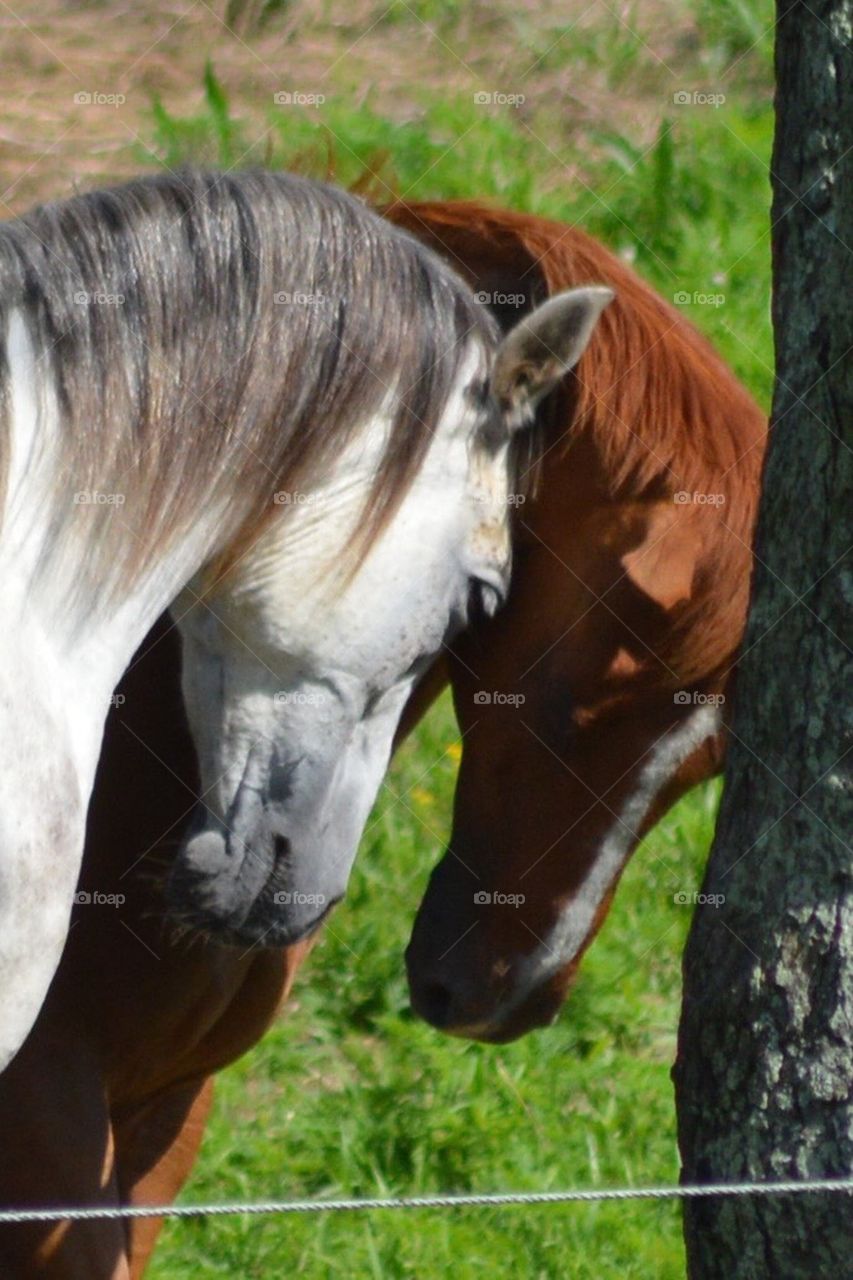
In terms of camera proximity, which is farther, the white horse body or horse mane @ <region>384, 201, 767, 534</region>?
horse mane @ <region>384, 201, 767, 534</region>

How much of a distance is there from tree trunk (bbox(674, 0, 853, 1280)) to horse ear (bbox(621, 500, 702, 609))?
50 cm

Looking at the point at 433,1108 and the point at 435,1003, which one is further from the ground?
the point at 435,1003

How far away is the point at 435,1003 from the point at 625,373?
110 cm

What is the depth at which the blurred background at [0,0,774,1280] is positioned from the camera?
3.80 meters

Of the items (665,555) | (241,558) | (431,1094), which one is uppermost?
(241,558)

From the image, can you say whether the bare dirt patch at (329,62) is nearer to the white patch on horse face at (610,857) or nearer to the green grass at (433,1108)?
the green grass at (433,1108)

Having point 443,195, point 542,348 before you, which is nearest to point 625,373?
point 542,348

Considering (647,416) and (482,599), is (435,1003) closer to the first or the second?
(482,599)

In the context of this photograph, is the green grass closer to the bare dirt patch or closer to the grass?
the grass

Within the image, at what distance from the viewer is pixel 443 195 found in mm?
6359

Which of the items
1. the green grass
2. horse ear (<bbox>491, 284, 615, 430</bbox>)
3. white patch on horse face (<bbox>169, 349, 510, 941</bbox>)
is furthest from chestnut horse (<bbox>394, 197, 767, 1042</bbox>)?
the green grass

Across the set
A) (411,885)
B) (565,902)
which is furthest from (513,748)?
(411,885)

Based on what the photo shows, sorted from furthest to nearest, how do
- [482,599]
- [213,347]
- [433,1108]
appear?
[433,1108] < [482,599] < [213,347]

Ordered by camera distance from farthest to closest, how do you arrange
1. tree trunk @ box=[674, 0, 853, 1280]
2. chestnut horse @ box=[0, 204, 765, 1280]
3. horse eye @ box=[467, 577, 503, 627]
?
chestnut horse @ box=[0, 204, 765, 1280]
horse eye @ box=[467, 577, 503, 627]
tree trunk @ box=[674, 0, 853, 1280]
